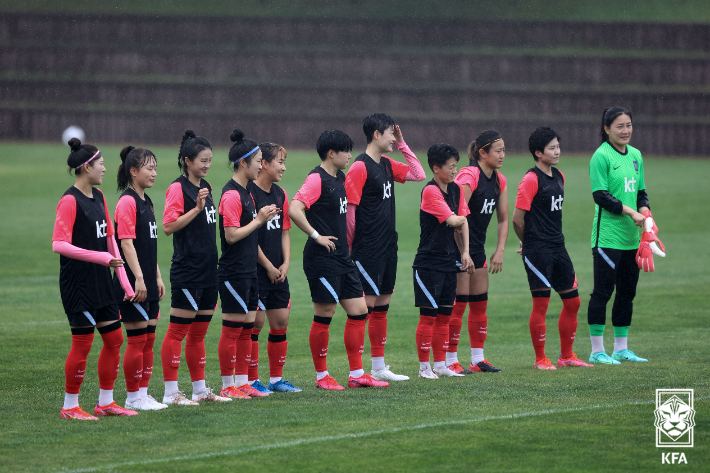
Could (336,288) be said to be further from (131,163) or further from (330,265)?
(131,163)

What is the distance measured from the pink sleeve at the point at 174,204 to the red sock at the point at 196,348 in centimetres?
77

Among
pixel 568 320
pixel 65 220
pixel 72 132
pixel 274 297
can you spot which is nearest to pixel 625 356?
pixel 568 320

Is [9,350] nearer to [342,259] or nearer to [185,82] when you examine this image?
[342,259]

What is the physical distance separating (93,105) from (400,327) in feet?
89.4

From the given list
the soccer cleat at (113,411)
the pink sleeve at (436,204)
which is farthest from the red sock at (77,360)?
the pink sleeve at (436,204)

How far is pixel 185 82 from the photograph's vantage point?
35.4 m

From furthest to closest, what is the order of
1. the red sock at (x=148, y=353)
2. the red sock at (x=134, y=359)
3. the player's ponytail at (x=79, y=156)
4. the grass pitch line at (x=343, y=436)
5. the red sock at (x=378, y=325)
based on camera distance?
the red sock at (x=378, y=325) → the red sock at (x=148, y=353) → the red sock at (x=134, y=359) → the player's ponytail at (x=79, y=156) → the grass pitch line at (x=343, y=436)

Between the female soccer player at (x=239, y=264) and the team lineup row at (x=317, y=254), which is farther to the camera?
the female soccer player at (x=239, y=264)

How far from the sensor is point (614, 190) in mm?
8227

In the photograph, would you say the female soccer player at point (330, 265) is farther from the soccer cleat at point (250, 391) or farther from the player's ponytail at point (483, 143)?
the player's ponytail at point (483, 143)

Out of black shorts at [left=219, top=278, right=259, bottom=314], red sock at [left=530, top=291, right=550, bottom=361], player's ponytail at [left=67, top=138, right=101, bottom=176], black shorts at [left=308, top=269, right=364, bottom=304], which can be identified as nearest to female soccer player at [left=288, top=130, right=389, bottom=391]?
black shorts at [left=308, top=269, right=364, bottom=304]

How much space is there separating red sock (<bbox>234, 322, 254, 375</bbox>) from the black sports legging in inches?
125

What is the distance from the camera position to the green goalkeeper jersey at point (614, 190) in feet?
26.7

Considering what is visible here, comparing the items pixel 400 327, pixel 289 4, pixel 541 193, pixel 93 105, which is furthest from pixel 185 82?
pixel 541 193
